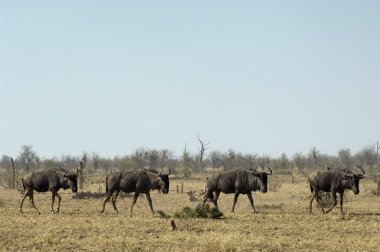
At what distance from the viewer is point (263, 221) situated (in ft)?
72.3

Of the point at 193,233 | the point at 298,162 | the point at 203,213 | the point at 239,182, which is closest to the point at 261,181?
the point at 239,182

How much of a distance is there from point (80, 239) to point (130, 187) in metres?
9.09

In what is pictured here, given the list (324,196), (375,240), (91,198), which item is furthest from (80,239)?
(91,198)

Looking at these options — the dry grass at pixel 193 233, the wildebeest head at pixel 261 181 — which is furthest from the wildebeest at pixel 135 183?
the wildebeest head at pixel 261 181

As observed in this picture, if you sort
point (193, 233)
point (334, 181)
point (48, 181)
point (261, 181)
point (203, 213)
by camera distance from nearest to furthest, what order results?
point (193, 233) → point (203, 213) → point (334, 181) → point (48, 181) → point (261, 181)

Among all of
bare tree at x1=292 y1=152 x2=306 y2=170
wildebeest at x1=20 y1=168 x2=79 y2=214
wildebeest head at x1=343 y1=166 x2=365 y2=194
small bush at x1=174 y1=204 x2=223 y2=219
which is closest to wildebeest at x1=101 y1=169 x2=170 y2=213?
wildebeest at x1=20 y1=168 x2=79 y2=214

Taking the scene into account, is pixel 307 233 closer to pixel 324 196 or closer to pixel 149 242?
pixel 149 242

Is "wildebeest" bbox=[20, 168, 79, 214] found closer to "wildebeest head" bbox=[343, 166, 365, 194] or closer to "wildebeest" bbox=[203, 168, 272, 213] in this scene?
"wildebeest" bbox=[203, 168, 272, 213]

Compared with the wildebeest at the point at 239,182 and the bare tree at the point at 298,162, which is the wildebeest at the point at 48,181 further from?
the bare tree at the point at 298,162

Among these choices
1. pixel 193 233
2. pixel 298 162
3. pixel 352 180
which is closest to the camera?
pixel 193 233

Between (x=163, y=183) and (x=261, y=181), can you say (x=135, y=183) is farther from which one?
(x=261, y=181)

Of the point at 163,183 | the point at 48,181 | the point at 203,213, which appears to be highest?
the point at 48,181

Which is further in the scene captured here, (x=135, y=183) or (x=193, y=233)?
(x=135, y=183)

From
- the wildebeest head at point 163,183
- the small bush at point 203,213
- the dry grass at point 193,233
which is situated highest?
the wildebeest head at point 163,183
